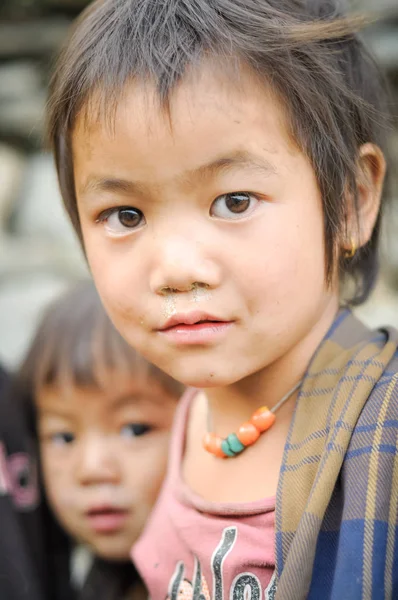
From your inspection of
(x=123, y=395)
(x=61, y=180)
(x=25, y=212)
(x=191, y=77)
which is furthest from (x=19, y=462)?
(x=25, y=212)

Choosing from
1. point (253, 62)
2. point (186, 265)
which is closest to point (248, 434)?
point (186, 265)

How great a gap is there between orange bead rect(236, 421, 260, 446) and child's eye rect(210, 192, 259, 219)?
0.37 m

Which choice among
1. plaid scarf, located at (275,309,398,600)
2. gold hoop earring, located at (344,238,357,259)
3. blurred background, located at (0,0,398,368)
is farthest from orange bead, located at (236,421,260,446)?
blurred background, located at (0,0,398,368)

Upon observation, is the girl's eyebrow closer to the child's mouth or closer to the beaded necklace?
the child's mouth

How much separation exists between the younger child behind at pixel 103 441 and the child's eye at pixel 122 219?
77 centimetres

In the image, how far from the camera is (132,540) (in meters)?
1.88

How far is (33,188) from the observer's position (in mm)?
4527

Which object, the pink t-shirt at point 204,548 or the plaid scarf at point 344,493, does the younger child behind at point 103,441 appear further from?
the plaid scarf at point 344,493

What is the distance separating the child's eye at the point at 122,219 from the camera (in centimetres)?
114

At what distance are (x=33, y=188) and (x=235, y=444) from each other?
11.7 ft

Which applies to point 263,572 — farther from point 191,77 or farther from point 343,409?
point 191,77

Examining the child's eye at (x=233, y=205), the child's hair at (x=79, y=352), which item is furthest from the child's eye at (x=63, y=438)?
the child's eye at (x=233, y=205)

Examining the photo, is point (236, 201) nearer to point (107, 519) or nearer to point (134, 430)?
point (134, 430)

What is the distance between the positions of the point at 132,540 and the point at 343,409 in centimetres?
100
